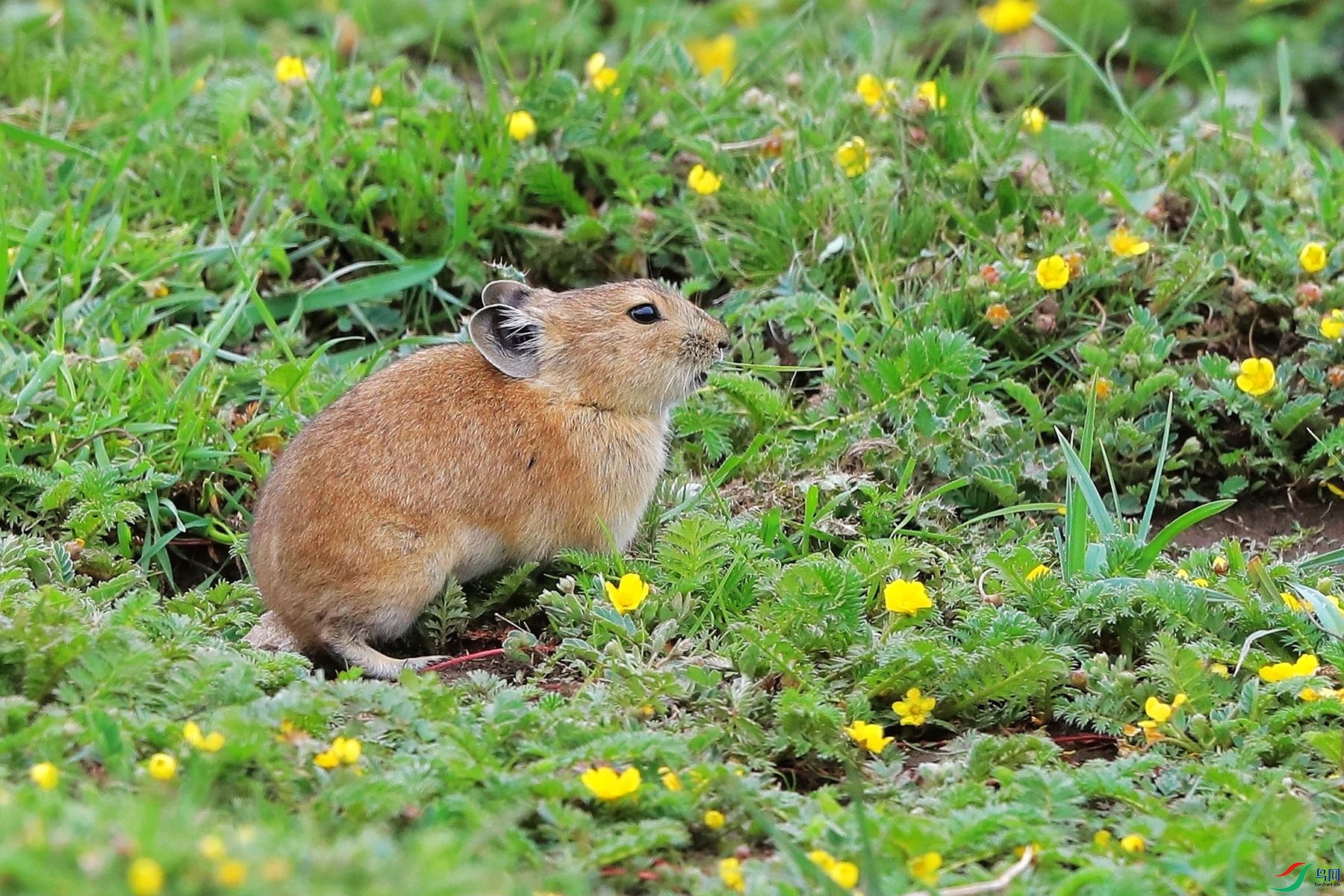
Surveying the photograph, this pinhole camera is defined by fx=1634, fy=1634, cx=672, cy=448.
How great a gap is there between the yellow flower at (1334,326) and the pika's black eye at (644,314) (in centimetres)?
251

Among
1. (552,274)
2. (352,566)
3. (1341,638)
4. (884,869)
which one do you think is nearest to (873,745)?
(884,869)

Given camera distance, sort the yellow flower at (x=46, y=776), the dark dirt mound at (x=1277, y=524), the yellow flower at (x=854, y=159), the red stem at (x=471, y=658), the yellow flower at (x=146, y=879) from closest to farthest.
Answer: the yellow flower at (x=146, y=879) < the yellow flower at (x=46, y=776) < the red stem at (x=471, y=658) < the dark dirt mound at (x=1277, y=524) < the yellow flower at (x=854, y=159)

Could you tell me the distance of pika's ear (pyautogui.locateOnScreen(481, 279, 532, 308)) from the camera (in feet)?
18.7

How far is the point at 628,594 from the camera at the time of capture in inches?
191

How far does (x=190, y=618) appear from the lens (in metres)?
4.83

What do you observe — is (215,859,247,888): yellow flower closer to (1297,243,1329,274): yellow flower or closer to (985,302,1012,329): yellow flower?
(985,302,1012,329): yellow flower

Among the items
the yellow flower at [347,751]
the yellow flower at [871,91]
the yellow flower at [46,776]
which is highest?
→ the yellow flower at [871,91]

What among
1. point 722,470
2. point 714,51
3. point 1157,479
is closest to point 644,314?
point 722,470

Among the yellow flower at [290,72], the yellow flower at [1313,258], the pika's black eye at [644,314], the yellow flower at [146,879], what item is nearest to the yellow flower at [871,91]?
the yellow flower at [1313,258]

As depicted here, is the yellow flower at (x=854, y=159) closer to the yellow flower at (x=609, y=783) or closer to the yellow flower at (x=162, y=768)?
the yellow flower at (x=609, y=783)

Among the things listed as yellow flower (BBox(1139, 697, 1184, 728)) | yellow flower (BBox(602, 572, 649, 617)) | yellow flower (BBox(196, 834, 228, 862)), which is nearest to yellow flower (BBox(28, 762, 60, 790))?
yellow flower (BBox(196, 834, 228, 862))

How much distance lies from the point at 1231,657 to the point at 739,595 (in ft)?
4.80

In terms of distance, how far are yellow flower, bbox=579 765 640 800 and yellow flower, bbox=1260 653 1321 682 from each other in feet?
5.98

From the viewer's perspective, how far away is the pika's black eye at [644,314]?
5715 millimetres
